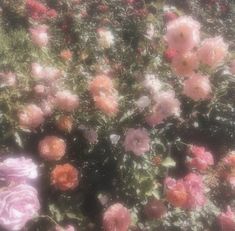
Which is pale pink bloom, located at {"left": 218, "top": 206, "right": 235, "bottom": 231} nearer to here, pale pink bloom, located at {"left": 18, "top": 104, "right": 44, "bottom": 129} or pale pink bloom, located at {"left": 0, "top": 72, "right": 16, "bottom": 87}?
pale pink bloom, located at {"left": 18, "top": 104, "right": 44, "bottom": 129}

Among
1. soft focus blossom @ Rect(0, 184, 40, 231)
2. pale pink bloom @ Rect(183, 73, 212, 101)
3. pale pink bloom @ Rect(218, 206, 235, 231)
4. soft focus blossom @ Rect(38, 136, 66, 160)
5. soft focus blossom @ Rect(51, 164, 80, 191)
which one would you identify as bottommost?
pale pink bloom @ Rect(218, 206, 235, 231)

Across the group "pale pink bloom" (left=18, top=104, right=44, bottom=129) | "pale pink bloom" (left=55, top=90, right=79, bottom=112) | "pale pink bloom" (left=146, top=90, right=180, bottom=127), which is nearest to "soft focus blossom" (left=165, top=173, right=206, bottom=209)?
"pale pink bloom" (left=146, top=90, right=180, bottom=127)

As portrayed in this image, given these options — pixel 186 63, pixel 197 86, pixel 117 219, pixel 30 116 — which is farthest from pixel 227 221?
pixel 30 116

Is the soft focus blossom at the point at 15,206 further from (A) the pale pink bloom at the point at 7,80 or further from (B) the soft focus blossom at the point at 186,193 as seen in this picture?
(B) the soft focus blossom at the point at 186,193

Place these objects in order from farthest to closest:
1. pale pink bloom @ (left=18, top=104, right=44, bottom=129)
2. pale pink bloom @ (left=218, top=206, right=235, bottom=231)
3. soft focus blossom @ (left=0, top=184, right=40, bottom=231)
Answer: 1. pale pink bloom @ (left=218, top=206, right=235, bottom=231)
2. pale pink bloom @ (left=18, top=104, right=44, bottom=129)
3. soft focus blossom @ (left=0, top=184, right=40, bottom=231)

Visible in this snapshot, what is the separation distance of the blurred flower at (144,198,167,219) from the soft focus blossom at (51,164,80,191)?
582 mm

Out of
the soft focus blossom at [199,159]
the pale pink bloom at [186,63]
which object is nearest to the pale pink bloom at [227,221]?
the soft focus blossom at [199,159]

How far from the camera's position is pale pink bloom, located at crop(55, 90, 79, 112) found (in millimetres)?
2348

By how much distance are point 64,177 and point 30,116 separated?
0.40m

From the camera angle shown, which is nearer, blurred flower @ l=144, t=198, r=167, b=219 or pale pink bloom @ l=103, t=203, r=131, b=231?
pale pink bloom @ l=103, t=203, r=131, b=231

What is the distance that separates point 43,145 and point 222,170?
62.0 inches

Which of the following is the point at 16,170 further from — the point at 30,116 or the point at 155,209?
the point at 155,209

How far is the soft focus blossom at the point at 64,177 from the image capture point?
2.36 metres

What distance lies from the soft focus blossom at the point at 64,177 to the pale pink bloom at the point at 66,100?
13.5 inches
